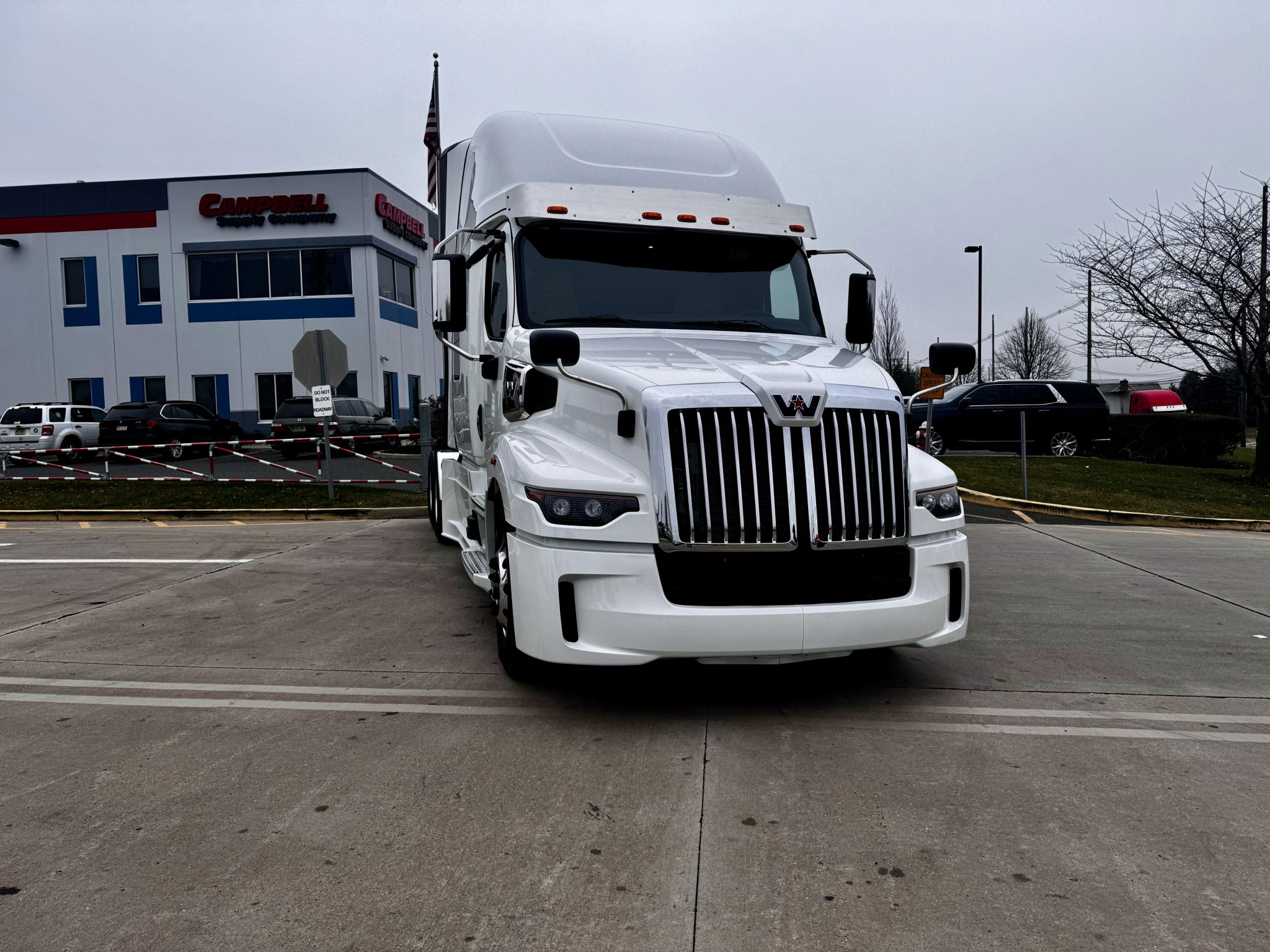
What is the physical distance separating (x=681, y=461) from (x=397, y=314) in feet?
104

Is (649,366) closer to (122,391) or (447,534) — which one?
(447,534)

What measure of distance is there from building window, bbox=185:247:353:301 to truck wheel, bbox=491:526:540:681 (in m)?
28.8

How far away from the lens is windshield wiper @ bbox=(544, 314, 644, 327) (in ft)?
19.5

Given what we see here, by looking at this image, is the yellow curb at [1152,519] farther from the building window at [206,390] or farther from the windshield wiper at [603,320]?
the building window at [206,390]

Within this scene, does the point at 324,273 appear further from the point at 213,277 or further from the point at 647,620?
the point at 647,620

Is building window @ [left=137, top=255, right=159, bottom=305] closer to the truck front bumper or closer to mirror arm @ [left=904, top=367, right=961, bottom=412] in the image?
mirror arm @ [left=904, top=367, right=961, bottom=412]

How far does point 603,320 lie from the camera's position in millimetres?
5965

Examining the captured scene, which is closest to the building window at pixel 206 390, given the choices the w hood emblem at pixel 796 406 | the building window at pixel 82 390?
the building window at pixel 82 390

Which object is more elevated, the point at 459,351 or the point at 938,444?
the point at 459,351

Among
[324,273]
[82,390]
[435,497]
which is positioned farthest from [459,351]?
[82,390]

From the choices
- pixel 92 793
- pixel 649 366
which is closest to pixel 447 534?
pixel 649 366

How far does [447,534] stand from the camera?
9.09 m

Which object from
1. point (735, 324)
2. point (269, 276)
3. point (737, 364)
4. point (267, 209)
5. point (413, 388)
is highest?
point (267, 209)

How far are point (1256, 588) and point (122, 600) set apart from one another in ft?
30.6
